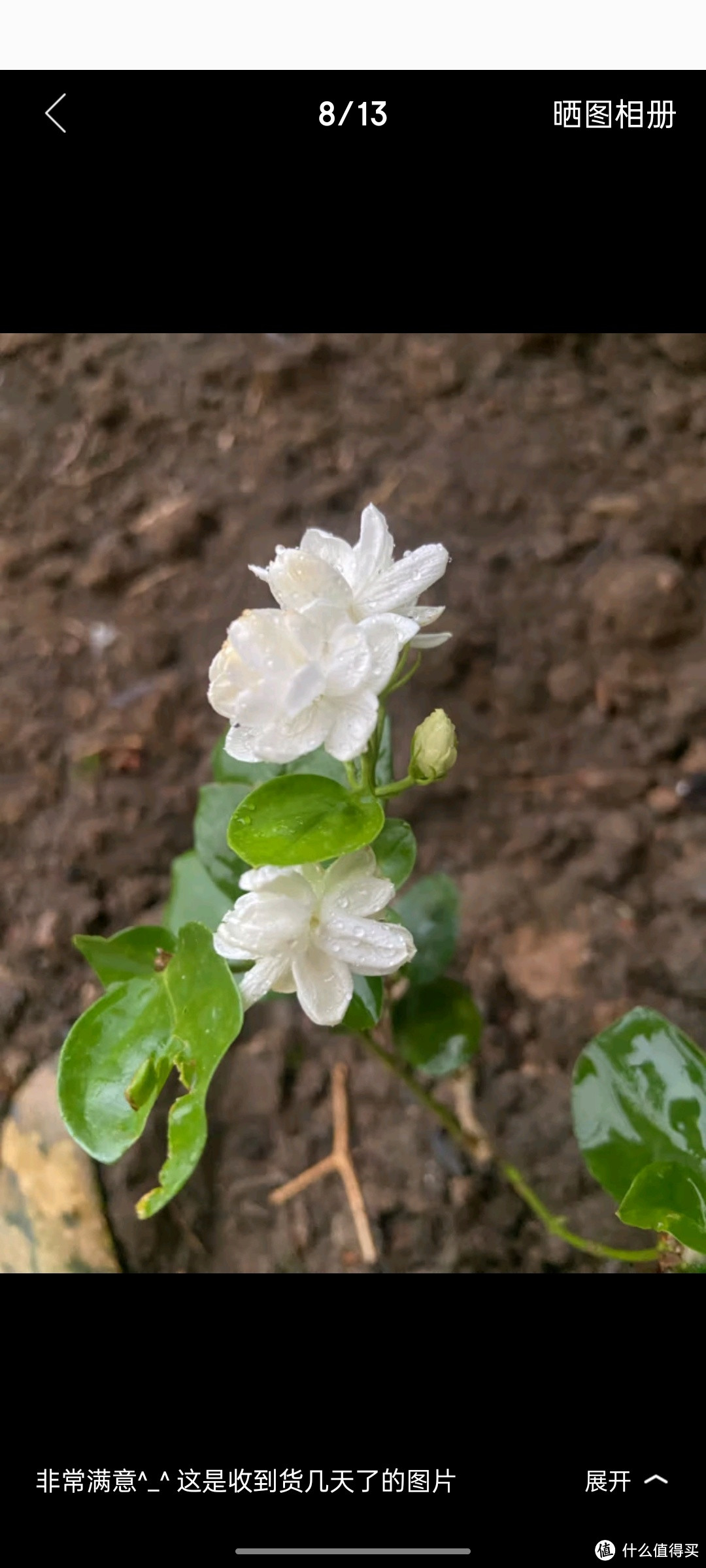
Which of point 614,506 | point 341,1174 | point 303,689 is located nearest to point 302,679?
point 303,689

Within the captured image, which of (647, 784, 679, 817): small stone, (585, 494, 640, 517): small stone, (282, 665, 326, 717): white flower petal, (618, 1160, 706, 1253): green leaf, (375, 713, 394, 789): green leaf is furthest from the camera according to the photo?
(585, 494, 640, 517): small stone

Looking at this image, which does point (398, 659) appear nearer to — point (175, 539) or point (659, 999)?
point (659, 999)

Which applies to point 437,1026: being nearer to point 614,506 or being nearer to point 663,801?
point 663,801

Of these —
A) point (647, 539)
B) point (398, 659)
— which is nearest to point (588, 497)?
point (647, 539)

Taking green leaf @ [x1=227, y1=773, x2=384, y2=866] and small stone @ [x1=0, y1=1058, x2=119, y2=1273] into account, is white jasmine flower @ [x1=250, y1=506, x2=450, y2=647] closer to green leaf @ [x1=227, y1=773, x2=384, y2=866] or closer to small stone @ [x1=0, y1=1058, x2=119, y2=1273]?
green leaf @ [x1=227, y1=773, x2=384, y2=866]

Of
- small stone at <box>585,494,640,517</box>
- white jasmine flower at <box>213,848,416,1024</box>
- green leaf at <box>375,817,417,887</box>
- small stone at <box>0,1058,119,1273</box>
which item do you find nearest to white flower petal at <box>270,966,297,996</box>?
white jasmine flower at <box>213,848,416,1024</box>

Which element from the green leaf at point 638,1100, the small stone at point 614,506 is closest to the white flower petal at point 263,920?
the green leaf at point 638,1100
